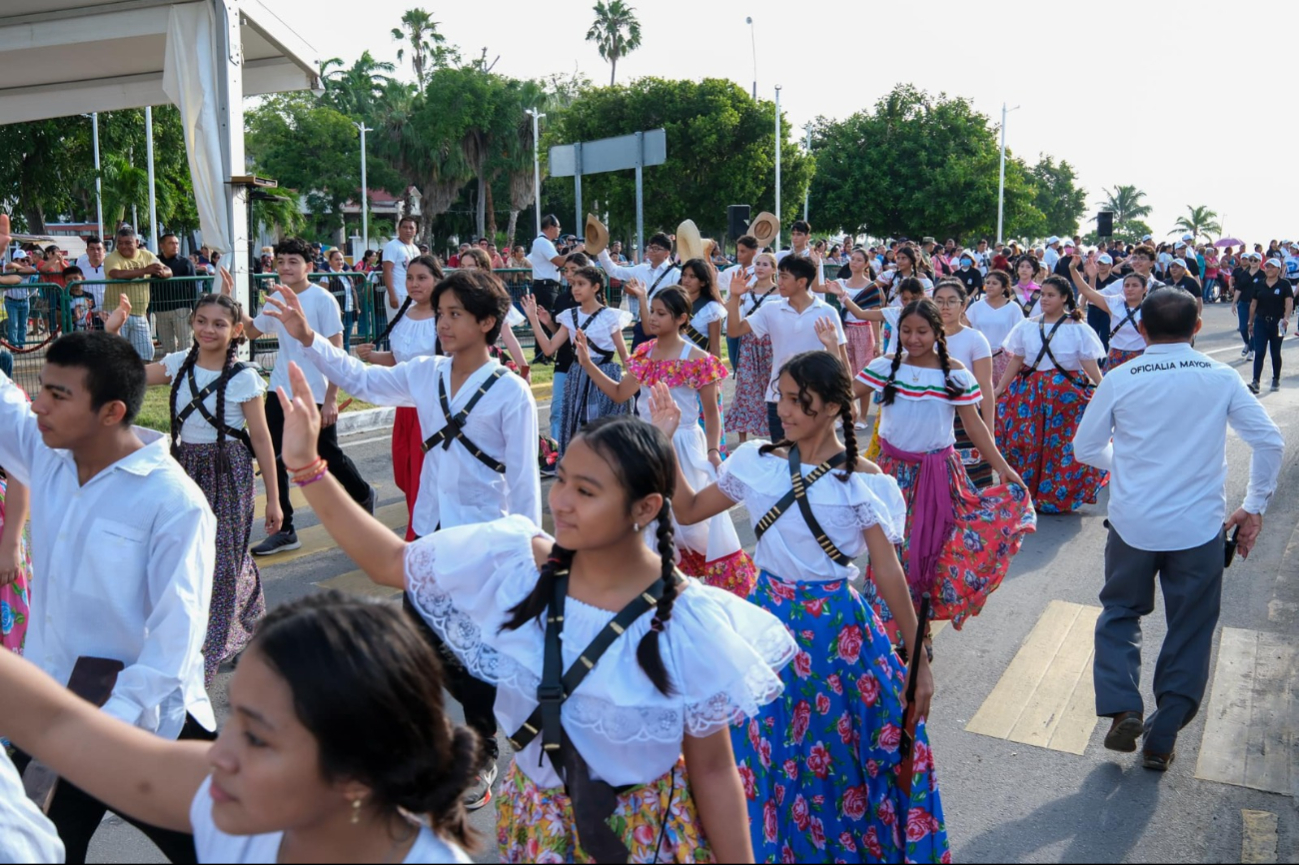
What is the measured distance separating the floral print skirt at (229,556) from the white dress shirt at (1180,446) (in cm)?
386

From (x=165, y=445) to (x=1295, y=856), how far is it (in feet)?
12.9

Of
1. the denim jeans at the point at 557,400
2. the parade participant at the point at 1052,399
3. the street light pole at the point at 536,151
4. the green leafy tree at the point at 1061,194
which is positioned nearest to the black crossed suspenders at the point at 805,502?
the denim jeans at the point at 557,400

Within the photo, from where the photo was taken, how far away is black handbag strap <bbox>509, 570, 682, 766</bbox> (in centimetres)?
247

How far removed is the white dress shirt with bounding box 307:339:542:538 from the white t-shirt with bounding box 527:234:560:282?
872 cm

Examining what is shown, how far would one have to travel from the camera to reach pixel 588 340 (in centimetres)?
900

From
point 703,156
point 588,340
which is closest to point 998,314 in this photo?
point 588,340

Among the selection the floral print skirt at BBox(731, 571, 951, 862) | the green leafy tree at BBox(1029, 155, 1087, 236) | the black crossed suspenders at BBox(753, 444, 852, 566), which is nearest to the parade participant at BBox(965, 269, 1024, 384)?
the black crossed suspenders at BBox(753, 444, 852, 566)

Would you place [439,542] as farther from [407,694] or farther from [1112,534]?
[1112,534]

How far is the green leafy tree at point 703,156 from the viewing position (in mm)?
43406

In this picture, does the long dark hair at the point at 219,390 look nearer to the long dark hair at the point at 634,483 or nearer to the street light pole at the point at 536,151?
the long dark hair at the point at 634,483

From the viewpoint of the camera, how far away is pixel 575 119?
46250 millimetres

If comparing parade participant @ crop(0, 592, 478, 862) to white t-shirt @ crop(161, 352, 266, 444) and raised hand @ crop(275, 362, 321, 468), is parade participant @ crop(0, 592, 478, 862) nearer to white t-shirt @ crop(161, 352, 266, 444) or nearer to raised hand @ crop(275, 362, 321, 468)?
raised hand @ crop(275, 362, 321, 468)

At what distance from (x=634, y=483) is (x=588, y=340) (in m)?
6.42

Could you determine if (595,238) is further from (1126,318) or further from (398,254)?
(1126,318)
